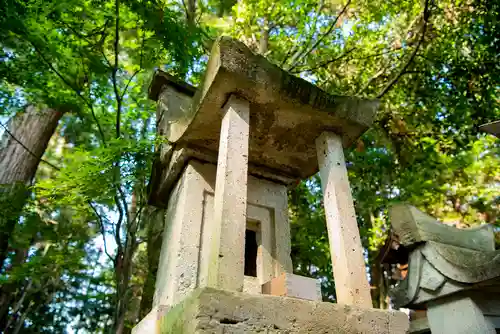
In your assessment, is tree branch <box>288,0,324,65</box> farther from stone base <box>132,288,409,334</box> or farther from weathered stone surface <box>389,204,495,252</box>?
stone base <box>132,288,409,334</box>

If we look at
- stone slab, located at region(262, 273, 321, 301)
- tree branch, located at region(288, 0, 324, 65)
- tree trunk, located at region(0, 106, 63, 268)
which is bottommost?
stone slab, located at region(262, 273, 321, 301)

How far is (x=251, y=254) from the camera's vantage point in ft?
11.8

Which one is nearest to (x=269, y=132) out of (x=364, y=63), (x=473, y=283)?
(x=473, y=283)

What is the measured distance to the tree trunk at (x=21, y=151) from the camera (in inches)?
224

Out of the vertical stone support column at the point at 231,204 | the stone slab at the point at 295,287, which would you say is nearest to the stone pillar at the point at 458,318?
the stone slab at the point at 295,287

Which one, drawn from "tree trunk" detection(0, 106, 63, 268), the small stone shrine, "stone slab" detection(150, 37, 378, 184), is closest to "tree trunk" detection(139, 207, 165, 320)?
"tree trunk" detection(0, 106, 63, 268)

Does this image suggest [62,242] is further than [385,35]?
No

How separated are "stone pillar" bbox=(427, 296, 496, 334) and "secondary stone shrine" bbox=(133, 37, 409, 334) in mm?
Answer: 1656

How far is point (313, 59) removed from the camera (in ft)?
23.3

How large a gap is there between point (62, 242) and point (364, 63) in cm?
798

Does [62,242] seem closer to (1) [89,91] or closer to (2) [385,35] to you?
(1) [89,91]

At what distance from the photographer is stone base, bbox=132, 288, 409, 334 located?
6.24 ft

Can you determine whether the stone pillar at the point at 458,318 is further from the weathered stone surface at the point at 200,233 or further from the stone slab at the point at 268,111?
the stone slab at the point at 268,111

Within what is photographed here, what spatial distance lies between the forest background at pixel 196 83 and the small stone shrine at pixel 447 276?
1.11m
